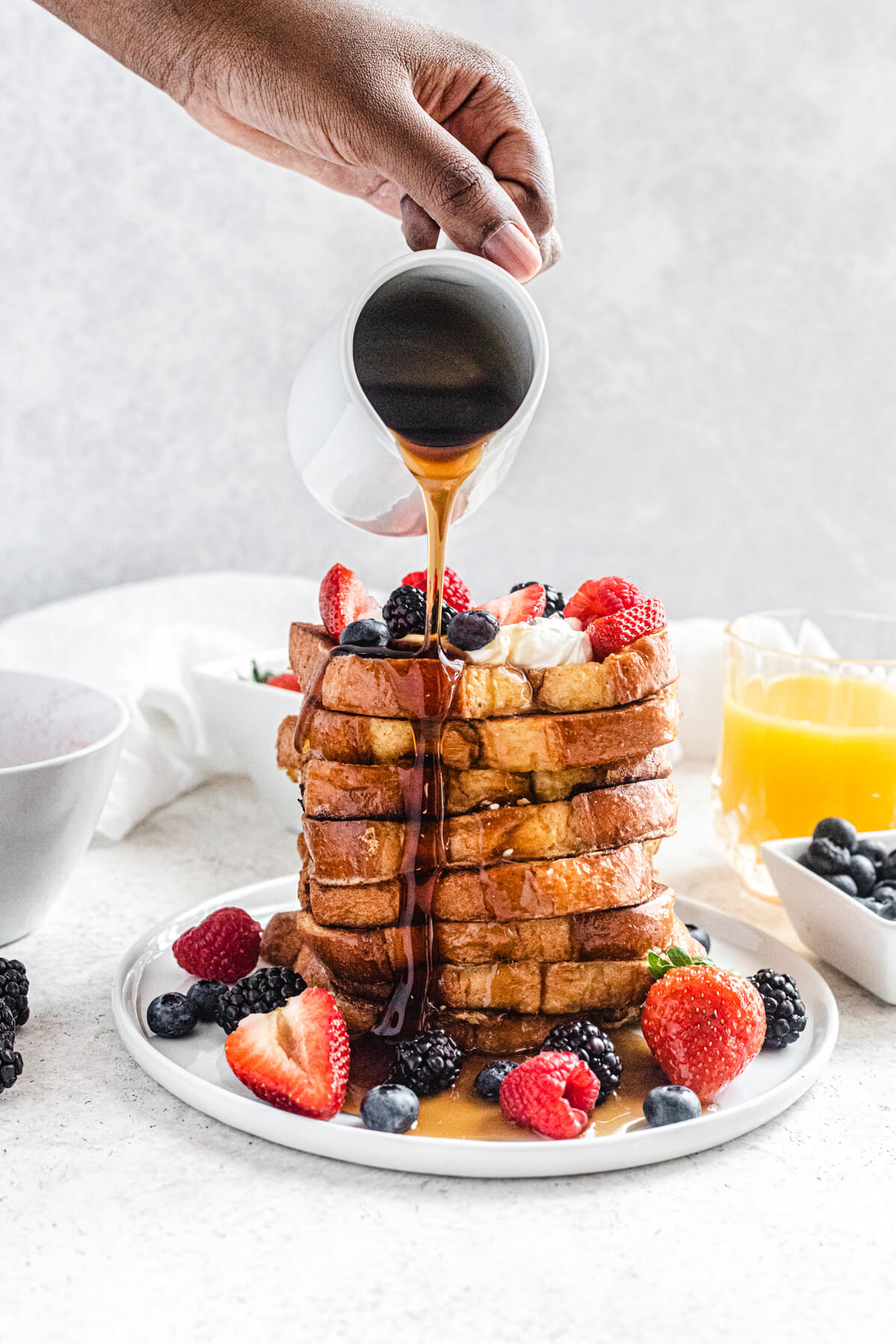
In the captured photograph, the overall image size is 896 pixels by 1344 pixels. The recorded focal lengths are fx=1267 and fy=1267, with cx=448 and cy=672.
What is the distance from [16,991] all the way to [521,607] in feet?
2.83

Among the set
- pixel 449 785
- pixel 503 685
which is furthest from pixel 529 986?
pixel 503 685

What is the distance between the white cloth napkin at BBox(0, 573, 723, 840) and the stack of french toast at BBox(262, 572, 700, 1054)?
913 millimetres

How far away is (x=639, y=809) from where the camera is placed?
171cm

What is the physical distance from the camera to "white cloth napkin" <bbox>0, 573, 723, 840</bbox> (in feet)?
8.48

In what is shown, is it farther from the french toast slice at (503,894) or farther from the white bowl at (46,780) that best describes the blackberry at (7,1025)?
the french toast slice at (503,894)

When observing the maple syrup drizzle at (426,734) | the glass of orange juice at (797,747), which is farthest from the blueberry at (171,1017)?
the glass of orange juice at (797,747)

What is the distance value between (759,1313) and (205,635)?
6.93ft

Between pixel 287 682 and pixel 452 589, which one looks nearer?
pixel 452 589

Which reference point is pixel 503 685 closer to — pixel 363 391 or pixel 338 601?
pixel 338 601

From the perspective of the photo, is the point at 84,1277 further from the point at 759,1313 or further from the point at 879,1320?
the point at 879,1320

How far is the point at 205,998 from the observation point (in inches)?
66.0

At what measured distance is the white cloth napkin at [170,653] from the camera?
258 centimetres

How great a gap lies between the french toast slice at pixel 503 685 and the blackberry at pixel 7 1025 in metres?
0.56

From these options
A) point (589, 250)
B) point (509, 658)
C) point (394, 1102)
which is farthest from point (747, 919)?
point (589, 250)
